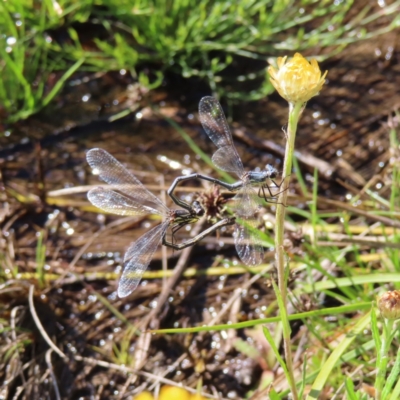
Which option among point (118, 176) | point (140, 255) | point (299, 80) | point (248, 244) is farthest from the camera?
point (118, 176)

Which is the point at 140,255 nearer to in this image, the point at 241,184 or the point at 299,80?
the point at 241,184

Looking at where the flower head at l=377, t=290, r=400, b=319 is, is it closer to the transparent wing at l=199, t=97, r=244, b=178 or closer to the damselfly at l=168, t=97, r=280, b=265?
the damselfly at l=168, t=97, r=280, b=265

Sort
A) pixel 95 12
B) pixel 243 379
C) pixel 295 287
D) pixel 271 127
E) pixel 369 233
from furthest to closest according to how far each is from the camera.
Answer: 1. pixel 95 12
2. pixel 271 127
3. pixel 369 233
4. pixel 295 287
5. pixel 243 379

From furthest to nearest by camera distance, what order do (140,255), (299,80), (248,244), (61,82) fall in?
(61,82) < (140,255) < (248,244) < (299,80)

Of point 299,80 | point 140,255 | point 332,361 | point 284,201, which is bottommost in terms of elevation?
point 332,361

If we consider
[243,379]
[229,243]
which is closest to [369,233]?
[229,243]

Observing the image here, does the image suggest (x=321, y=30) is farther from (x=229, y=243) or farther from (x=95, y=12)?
(x=229, y=243)

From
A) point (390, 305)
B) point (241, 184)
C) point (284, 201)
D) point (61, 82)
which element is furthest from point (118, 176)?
point (61, 82)
